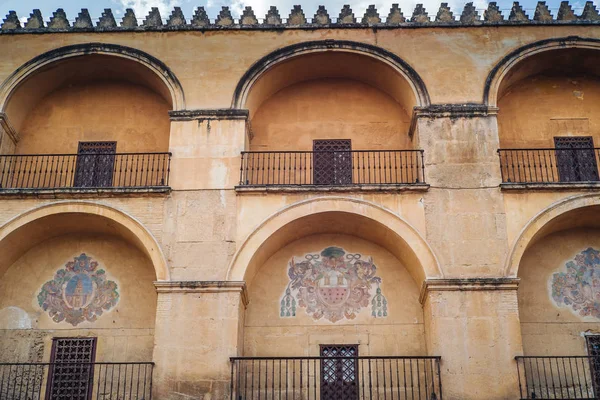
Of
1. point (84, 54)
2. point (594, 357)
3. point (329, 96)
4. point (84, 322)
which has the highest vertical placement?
point (84, 54)

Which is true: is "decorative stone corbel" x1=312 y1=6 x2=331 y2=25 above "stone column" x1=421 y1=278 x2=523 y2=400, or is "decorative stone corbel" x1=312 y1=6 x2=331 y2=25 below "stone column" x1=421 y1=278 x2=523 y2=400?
above

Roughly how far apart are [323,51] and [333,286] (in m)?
5.01

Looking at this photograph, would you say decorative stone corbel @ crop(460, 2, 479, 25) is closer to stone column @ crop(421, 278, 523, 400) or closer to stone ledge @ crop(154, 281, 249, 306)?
stone column @ crop(421, 278, 523, 400)

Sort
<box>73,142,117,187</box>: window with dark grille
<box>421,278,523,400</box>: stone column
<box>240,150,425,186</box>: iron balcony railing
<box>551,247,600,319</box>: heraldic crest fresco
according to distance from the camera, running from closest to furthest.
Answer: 1. <box>421,278,523,400</box>: stone column
2. <box>551,247,600,319</box>: heraldic crest fresco
3. <box>240,150,425,186</box>: iron balcony railing
4. <box>73,142,117,187</box>: window with dark grille

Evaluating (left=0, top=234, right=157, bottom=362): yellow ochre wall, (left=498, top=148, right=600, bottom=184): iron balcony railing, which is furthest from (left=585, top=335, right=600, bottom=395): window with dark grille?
(left=0, top=234, right=157, bottom=362): yellow ochre wall

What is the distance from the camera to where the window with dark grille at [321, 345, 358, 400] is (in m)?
15.5

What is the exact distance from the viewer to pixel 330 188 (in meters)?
15.9

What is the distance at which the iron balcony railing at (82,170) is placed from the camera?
1720 cm

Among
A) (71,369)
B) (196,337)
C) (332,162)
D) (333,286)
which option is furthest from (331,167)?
(71,369)

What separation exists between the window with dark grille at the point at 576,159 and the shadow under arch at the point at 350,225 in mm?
3836

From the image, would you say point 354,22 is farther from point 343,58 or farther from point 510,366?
point 510,366

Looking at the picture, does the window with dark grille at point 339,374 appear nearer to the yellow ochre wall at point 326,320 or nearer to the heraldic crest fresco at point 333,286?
the yellow ochre wall at point 326,320

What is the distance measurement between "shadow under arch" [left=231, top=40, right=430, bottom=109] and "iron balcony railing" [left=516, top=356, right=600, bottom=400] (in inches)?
227

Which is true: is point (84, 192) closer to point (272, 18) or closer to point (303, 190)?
point (303, 190)
